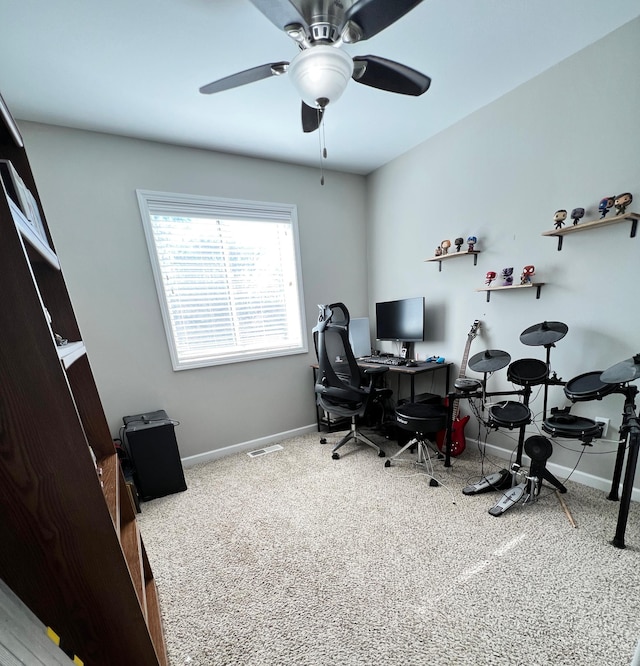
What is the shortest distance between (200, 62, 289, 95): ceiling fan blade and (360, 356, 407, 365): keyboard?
2.22 metres

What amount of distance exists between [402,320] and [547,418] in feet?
4.48

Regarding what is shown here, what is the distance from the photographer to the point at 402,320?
9.10ft

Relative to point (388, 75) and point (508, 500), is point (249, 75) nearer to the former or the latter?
point (388, 75)

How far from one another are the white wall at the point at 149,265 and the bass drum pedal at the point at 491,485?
1.66 meters

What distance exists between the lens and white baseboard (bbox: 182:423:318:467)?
2555mm

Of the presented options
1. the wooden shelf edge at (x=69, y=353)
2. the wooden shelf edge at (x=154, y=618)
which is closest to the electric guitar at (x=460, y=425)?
the wooden shelf edge at (x=154, y=618)

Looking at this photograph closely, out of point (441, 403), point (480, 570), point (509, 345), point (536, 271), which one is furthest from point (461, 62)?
point (480, 570)

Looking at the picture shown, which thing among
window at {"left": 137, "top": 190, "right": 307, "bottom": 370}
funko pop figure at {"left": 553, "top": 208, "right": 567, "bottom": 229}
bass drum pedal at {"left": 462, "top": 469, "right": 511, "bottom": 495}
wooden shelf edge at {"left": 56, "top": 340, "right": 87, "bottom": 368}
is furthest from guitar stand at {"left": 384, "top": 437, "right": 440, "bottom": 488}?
wooden shelf edge at {"left": 56, "top": 340, "right": 87, "bottom": 368}

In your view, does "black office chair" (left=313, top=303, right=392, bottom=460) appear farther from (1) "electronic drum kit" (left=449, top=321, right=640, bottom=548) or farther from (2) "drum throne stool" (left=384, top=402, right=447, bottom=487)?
(1) "electronic drum kit" (left=449, top=321, right=640, bottom=548)

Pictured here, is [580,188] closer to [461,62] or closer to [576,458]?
[461,62]

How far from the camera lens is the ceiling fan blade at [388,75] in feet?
3.98

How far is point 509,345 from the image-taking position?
7.23 ft

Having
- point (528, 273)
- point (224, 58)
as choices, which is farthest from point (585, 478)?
point (224, 58)

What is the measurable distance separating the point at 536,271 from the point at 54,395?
2636 mm
